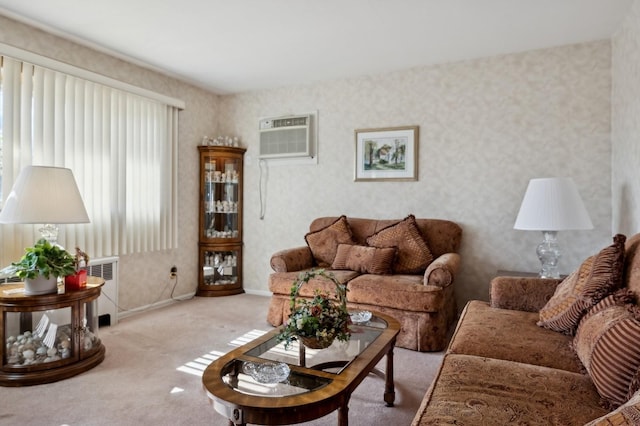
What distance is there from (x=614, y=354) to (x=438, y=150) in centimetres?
278

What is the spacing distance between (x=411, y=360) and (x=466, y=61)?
9.06 feet

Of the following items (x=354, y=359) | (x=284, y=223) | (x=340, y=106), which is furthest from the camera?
(x=284, y=223)

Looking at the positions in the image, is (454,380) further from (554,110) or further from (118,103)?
(118,103)

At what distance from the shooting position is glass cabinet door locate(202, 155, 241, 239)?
4.65 meters

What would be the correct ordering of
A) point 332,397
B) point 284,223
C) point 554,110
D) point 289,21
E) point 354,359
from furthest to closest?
point 284,223 < point 554,110 < point 289,21 < point 354,359 < point 332,397

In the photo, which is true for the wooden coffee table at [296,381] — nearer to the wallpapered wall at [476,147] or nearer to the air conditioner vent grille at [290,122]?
the wallpapered wall at [476,147]

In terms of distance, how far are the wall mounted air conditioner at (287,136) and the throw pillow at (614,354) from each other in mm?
3318

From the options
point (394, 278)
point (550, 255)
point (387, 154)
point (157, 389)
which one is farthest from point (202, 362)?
point (550, 255)

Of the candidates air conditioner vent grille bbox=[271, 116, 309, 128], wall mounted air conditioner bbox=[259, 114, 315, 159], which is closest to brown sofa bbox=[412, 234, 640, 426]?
wall mounted air conditioner bbox=[259, 114, 315, 159]

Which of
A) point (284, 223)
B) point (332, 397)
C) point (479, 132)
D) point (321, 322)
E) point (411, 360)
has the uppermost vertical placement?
point (479, 132)

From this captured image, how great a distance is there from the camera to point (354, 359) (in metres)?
1.70

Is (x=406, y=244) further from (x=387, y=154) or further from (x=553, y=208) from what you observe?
(x=553, y=208)

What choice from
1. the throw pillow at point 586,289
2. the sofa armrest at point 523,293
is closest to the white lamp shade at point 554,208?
the sofa armrest at point 523,293

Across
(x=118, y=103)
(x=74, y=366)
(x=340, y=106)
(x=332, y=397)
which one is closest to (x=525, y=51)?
(x=340, y=106)
